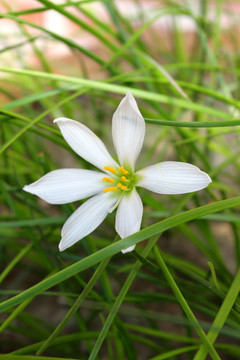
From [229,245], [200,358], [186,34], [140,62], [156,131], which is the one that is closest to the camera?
[200,358]

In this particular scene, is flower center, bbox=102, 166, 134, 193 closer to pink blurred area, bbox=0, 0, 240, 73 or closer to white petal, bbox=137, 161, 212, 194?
white petal, bbox=137, 161, 212, 194

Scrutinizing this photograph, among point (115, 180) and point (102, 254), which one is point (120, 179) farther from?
point (102, 254)

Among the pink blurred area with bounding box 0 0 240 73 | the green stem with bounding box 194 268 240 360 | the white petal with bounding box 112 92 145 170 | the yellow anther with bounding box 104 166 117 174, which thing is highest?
the pink blurred area with bounding box 0 0 240 73

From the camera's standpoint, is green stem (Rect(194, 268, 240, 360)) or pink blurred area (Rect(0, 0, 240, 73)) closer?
green stem (Rect(194, 268, 240, 360))

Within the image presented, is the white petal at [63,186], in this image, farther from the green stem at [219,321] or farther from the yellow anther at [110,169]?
the green stem at [219,321]

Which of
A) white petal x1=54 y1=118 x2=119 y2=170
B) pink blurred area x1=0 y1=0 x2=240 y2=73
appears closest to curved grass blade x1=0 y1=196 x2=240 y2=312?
white petal x1=54 y1=118 x2=119 y2=170

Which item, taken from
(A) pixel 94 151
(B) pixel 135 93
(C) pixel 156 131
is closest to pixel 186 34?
(C) pixel 156 131

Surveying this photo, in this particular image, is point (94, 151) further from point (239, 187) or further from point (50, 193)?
point (239, 187)
